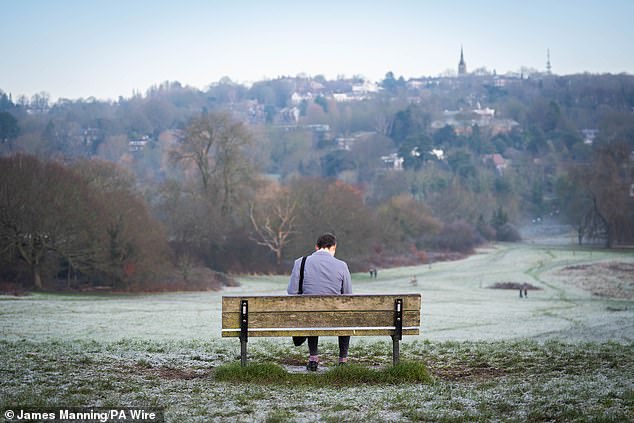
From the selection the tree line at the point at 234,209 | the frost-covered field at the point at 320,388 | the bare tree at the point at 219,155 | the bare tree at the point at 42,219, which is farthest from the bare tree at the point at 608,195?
the frost-covered field at the point at 320,388

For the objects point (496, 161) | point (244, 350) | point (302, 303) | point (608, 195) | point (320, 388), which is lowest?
point (320, 388)

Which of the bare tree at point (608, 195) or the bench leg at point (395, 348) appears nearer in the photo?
the bench leg at point (395, 348)

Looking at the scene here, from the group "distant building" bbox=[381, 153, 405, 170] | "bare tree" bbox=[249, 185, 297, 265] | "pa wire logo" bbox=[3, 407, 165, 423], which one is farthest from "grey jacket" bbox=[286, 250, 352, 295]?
"distant building" bbox=[381, 153, 405, 170]

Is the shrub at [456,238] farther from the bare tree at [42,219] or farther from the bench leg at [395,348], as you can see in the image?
the bench leg at [395,348]

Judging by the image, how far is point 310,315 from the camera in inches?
463

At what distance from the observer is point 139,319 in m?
31.0

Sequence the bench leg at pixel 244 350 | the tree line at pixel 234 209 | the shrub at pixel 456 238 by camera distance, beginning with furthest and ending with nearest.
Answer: the shrub at pixel 456 238
the tree line at pixel 234 209
the bench leg at pixel 244 350

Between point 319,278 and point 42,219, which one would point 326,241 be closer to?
point 319,278

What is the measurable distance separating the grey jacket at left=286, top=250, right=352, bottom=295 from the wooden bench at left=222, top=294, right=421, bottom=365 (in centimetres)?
71

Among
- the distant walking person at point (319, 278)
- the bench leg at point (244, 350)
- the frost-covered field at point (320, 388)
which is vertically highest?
the distant walking person at point (319, 278)

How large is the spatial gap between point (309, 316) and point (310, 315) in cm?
2

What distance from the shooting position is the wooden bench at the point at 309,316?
11.7m

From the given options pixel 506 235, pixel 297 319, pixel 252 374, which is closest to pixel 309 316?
pixel 297 319

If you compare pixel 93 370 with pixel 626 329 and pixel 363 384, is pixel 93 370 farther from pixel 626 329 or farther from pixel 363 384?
pixel 626 329
